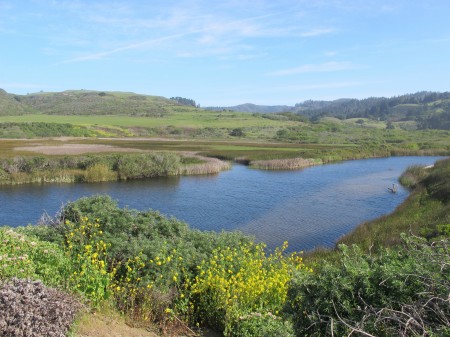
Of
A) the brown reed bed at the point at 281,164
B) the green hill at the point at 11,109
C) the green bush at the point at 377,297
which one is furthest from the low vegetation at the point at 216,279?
the green hill at the point at 11,109

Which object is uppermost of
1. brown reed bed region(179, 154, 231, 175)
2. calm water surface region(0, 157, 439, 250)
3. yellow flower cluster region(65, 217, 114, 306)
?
yellow flower cluster region(65, 217, 114, 306)

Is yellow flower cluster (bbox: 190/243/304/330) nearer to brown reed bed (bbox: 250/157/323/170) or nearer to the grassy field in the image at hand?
brown reed bed (bbox: 250/157/323/170)

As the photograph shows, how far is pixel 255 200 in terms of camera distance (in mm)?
35625

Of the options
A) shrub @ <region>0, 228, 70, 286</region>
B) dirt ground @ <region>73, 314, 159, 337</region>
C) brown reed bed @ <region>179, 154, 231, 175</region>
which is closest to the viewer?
dirt ground @ <region>73, 314, 159, 337</region>

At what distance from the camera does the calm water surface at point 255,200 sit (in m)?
26.5

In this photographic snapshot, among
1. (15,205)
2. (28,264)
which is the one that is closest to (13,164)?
(15,205)

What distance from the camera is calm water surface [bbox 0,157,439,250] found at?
26.5 meters

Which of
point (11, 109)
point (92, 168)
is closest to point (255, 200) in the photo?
point (92, 168)

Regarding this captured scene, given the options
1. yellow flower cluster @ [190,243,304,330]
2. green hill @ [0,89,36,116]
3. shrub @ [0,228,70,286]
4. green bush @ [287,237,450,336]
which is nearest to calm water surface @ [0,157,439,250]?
yellow flower cluster @ [190,243,304,330]

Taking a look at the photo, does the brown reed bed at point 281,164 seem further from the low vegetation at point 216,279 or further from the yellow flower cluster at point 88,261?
the yellow flower cluster at point 88,261

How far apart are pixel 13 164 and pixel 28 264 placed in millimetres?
41413

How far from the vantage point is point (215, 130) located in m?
130

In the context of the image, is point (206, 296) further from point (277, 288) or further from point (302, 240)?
point (302, 240)

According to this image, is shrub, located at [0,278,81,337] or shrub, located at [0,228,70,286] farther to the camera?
shrub, located at [0,228,70,286]
